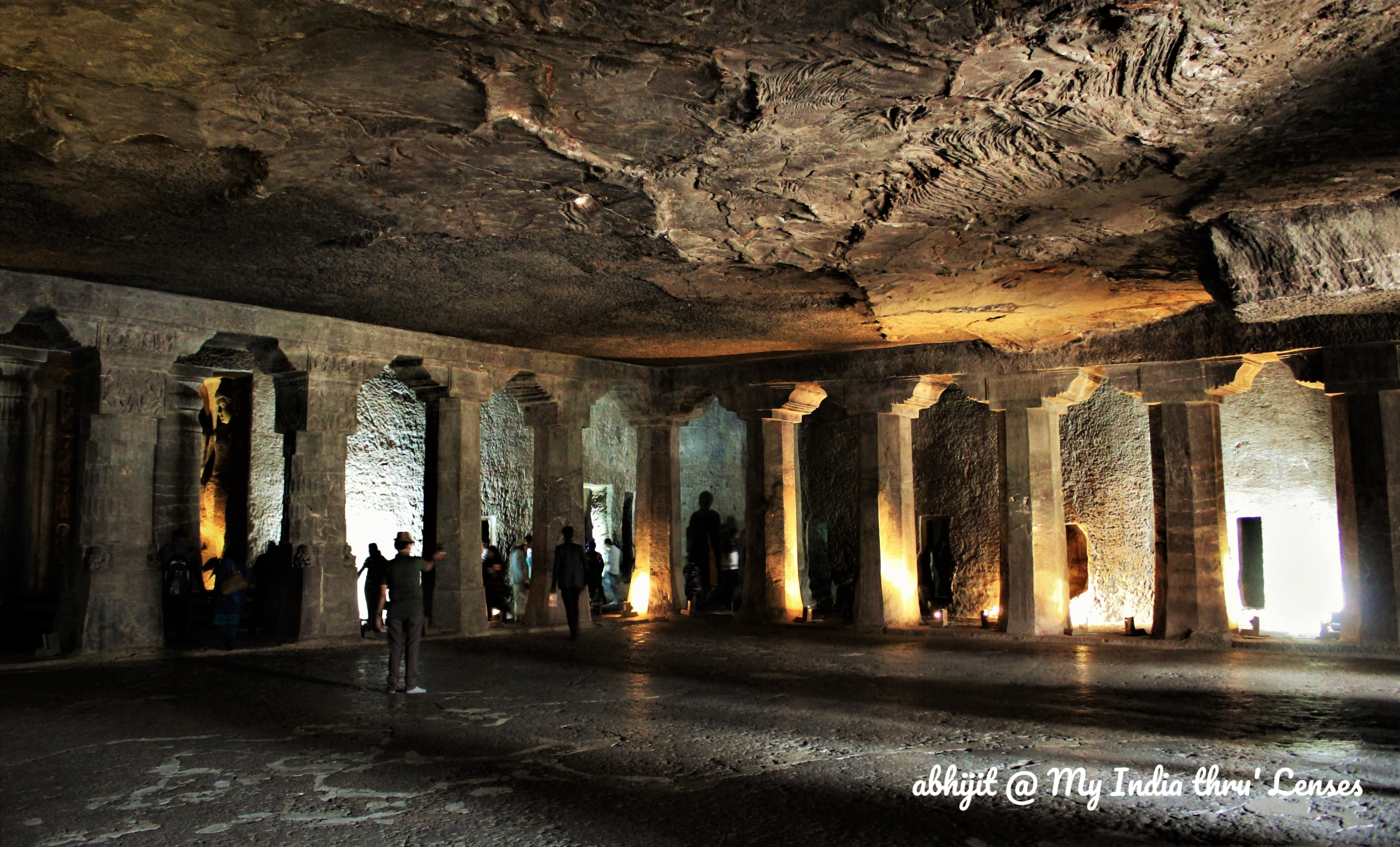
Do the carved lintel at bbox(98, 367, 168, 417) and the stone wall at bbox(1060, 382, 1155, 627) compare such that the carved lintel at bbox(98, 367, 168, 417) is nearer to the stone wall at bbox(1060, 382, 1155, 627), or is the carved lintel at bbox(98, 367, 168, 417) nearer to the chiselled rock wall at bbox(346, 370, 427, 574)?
the chiselled rock wall at bbox(346, 370, 427, 574)

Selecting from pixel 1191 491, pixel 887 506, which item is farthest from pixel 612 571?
pixel 1191 491

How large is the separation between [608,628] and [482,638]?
5.80 ft

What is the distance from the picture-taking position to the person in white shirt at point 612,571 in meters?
17.5

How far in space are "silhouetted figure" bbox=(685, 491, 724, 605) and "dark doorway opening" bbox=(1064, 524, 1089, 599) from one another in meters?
5.77

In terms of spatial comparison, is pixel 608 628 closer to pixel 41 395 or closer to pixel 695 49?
pixel 41 395

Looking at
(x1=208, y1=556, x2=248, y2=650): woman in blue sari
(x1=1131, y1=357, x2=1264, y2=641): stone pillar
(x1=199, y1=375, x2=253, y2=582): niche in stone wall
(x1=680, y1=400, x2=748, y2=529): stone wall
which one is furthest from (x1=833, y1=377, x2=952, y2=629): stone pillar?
(x1=199, y1=375, x2=253, y2=582): niche in stone wall

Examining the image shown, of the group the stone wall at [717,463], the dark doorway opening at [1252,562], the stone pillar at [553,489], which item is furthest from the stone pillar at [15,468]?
the dark doorway opening at [1252,562]

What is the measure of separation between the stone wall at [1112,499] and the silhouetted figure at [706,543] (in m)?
6.02

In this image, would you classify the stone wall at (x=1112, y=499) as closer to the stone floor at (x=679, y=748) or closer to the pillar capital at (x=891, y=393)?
the pillar capital at (x=891, y=393)

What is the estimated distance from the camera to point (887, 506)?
12523 millimetres

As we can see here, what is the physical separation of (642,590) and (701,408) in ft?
8.77

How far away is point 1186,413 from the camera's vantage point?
36.1 ft

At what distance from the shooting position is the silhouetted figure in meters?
17.7

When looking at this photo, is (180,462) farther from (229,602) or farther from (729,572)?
(729,572)
